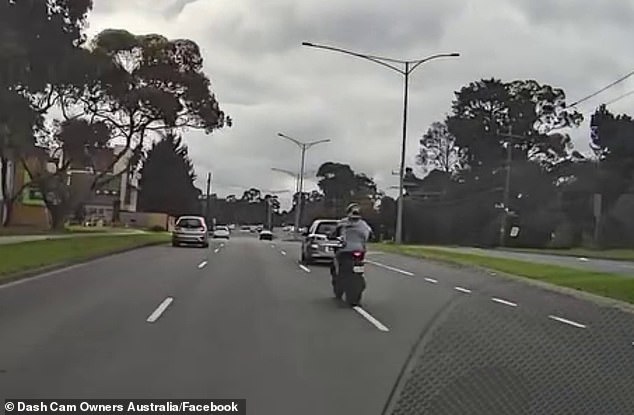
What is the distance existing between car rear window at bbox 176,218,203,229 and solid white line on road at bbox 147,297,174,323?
30795 millimetres

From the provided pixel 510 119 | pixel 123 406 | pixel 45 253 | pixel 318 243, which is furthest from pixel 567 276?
pixel 510 119

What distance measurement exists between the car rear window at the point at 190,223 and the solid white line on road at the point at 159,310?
30.8m

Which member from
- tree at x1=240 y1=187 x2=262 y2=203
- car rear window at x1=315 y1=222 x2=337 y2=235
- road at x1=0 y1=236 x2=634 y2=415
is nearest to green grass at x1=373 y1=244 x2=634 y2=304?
road at x1=0 y1=236 x2=634 y2=415

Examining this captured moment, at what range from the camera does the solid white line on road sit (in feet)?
49.3

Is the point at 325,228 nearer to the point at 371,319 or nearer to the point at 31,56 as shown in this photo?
the point at 31,56

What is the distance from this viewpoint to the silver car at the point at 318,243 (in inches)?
1293

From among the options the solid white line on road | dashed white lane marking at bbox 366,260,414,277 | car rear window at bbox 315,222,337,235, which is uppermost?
car rear window at bbox 315,222,337,235

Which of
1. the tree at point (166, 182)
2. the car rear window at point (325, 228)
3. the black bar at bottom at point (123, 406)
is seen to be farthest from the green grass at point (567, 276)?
the tree at point (166, 182)

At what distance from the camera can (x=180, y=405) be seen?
27.7ft

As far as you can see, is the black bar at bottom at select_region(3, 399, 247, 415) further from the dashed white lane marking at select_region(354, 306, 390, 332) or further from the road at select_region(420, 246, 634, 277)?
the road at select_region(420, 246, 634, 277)

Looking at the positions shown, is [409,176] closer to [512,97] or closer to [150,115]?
[512,97]

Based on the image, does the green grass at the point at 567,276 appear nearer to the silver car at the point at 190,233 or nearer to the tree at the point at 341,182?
the silver car at the point at 190,233

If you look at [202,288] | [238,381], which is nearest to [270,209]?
[202,288]

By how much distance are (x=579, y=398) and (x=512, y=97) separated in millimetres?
89107
